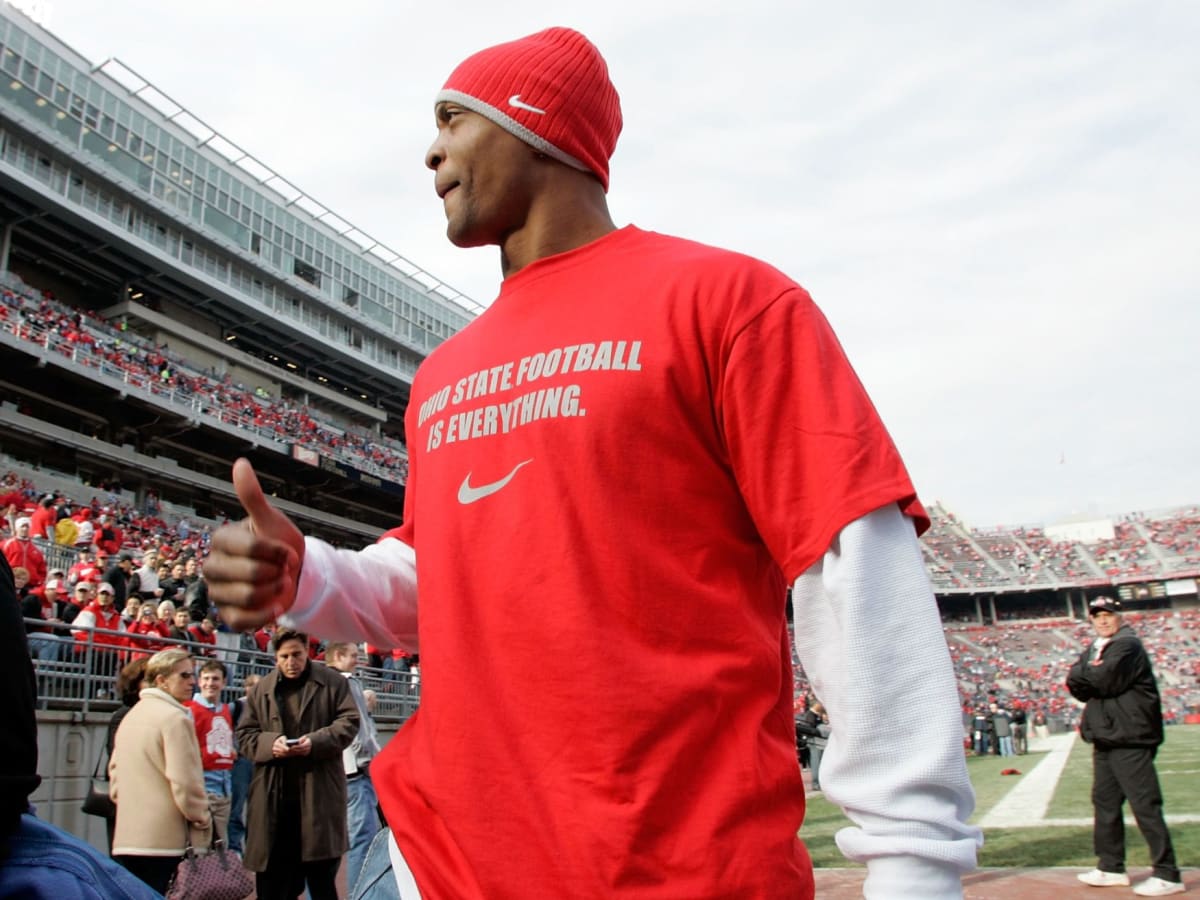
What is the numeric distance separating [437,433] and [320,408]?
172ft

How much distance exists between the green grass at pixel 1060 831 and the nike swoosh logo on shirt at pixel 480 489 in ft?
5.87

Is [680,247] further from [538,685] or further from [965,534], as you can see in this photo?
[965,534]

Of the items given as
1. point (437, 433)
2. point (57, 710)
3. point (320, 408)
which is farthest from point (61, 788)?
point (320, 408)

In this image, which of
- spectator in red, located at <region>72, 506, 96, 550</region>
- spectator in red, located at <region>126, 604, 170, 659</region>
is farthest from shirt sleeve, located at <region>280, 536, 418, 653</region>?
spectator in red, located at <region>72, 506, 96, 550</region>

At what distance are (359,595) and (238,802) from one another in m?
7.24

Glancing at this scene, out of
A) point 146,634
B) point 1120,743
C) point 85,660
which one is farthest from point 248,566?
point 146,634

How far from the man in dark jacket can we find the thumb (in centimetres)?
593

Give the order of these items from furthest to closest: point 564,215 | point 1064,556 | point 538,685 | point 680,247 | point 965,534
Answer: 1. point 965,534
2. point 1064,556
3. point 564,215
4. point 680,247
5. point 538,685

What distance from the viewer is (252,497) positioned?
1556 millimetres

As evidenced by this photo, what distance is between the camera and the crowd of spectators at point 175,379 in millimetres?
31656

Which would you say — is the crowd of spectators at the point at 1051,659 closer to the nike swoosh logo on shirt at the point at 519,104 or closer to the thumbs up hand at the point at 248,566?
the nike swoosh logo on shirt at the point at 519,104

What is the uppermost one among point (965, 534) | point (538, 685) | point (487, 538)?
point (965, 534)

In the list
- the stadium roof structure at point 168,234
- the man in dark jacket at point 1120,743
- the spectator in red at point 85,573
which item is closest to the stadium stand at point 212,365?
the stadium roof structure at point 168,234

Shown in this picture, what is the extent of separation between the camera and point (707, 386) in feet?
4.93
